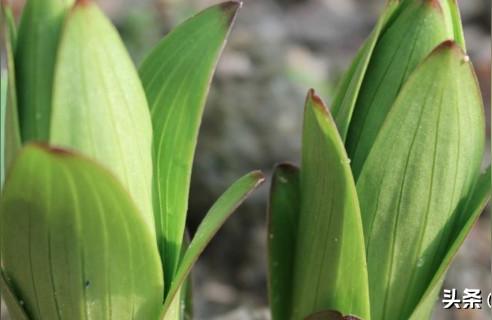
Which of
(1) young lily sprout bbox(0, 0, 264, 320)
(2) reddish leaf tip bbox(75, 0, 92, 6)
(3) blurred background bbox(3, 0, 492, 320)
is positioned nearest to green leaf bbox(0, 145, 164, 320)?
(1) young lily sprout bbox(0, 0, 264, 320)

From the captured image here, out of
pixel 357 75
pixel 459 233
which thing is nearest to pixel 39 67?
pixel 357 75

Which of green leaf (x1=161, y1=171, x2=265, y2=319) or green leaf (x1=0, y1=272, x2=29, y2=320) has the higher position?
green leaf (x1=161, y1=171, x2=265, y2=319)

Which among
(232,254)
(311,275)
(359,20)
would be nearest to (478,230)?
(232,254)

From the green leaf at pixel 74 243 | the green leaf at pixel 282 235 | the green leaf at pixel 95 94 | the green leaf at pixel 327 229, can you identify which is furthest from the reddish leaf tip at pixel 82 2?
the green leaf at pixel 282 235

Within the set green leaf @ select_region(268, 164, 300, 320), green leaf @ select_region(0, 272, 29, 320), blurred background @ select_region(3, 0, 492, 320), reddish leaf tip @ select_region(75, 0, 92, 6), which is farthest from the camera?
blurred background @ select_region(3, 0, 492, 320)

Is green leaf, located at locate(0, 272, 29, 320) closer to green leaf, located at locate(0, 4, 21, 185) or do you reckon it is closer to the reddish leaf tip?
green leaf, located at locate(0, 4, 21, 185)

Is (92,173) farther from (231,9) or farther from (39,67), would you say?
(231,9)

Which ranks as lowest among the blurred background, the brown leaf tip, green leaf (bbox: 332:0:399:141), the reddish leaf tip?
the blurred background
